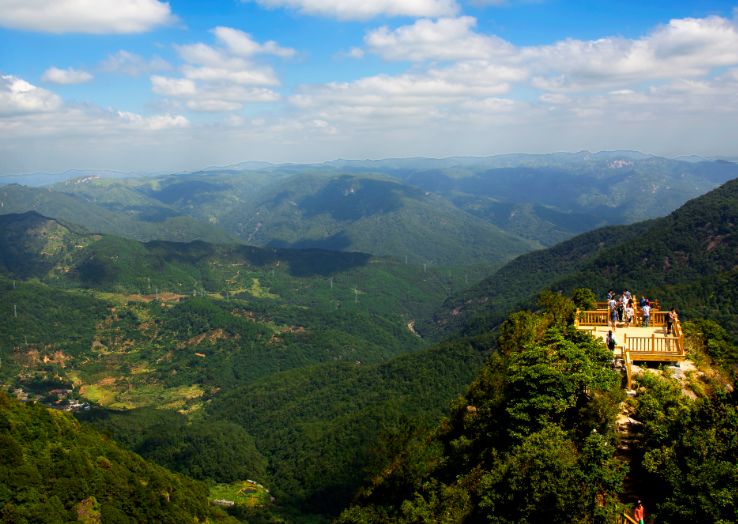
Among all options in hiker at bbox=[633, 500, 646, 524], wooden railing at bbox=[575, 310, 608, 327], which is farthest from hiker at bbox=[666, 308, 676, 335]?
hiker at bbox=[633, 500, 646, 524]

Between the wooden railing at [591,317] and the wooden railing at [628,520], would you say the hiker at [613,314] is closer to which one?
the wooden railing at [591,317]

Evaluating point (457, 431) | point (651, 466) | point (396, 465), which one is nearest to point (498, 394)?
point (457, 431)

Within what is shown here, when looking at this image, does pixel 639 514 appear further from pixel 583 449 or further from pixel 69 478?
pixel 69 478

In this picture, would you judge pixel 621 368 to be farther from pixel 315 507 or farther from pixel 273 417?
pixel 273 417

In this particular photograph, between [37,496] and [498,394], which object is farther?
[37,496]

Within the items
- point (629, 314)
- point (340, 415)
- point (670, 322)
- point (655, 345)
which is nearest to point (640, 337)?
point (655, 345)

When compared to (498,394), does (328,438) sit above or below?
below

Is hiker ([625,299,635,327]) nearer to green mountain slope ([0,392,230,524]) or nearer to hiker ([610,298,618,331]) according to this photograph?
hiker ([610,298,618,331])

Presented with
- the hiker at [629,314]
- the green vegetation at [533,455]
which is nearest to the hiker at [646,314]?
the hiker at [629,314]
